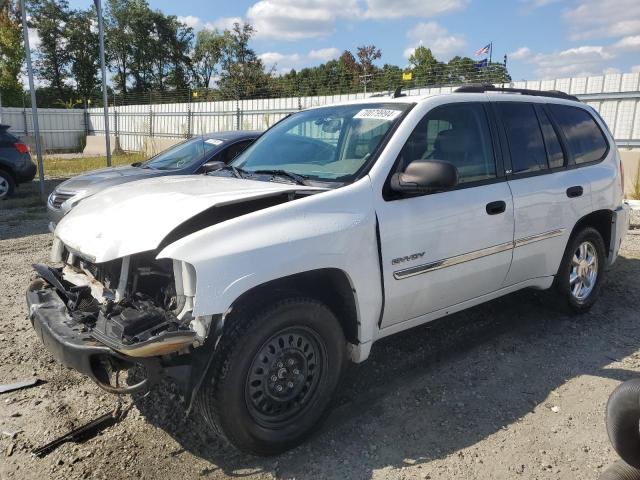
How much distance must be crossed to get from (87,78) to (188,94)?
36.2 meters

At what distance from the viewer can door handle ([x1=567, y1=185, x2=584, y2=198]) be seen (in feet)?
14.5

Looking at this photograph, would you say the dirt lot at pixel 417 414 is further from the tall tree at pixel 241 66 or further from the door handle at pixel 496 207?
the tall tree at pixel 241 66

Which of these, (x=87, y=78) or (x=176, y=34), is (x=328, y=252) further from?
(x=176, y=34)

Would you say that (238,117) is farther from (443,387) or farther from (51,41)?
(51,41)

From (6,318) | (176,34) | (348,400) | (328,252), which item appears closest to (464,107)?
(328,252)

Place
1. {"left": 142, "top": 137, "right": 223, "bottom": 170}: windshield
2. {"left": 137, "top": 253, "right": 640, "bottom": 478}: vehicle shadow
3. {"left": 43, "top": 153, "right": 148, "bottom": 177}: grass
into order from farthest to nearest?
1. {"left": 43, "top": 153, "right": 148, "bottom": 177}: grass
2. {"left": 142, "top": 137, "right": 223, "bottom": 170}: windshield
3. {"left": 137, "top": 253, "right": 640, "bottom": 478}: vehicle shadow

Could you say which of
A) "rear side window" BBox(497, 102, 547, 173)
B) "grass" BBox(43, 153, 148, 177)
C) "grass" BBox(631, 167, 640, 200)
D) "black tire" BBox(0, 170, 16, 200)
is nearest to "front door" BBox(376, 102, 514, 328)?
"rear side window" BBox(497, 102, 547, 173)

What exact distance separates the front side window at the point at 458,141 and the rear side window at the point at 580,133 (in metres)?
1.12

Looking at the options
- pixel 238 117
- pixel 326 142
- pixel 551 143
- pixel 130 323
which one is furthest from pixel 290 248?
pixel 238 117

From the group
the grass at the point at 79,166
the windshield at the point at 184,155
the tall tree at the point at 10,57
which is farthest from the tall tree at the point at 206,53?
the windshield at the point at 184,155

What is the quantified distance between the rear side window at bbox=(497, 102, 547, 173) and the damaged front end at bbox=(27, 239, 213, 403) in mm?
2728

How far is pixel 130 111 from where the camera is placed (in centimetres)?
2633

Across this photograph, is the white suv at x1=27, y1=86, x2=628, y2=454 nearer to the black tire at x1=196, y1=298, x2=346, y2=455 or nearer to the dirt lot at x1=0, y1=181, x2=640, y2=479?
the black tire at x1=196, y1=298, x2=346, y2=455

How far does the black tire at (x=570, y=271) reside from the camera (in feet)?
15.2
